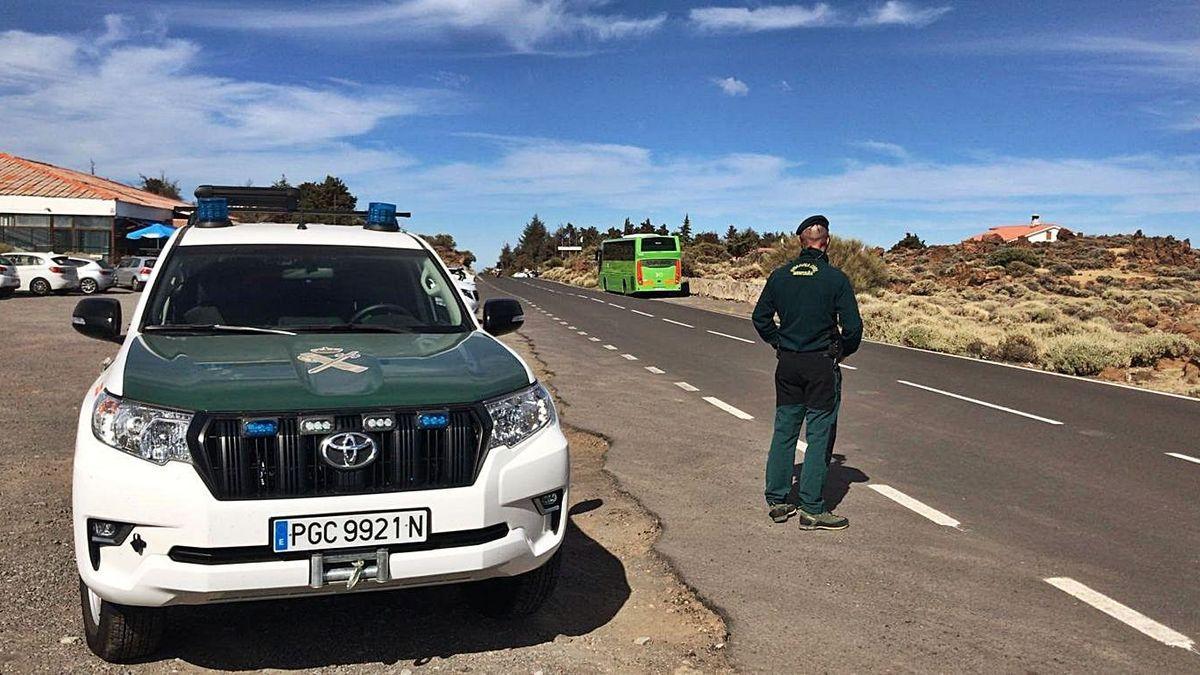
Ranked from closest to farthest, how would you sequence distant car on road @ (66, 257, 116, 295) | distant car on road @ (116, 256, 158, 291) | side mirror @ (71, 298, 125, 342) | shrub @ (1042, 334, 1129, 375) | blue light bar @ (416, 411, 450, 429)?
1. blue light bar @ (416, 411, 450, 429)
2. side mirror @ (71, 298, 125, 342)
3. shrub @ (1042, 334, 1129, 375)
4. distant car on road @ (66, 257, 116, 295)
5. distant car on road @ (116, 256, 158, 291)

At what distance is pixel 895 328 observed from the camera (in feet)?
86.7

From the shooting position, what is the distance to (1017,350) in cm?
1959

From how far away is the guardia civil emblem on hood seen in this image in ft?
13.1

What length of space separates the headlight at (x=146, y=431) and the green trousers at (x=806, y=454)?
3.78 meters

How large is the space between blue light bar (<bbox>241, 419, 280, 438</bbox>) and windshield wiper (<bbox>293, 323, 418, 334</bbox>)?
55.0 inches

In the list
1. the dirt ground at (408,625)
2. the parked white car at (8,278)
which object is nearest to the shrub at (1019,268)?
the parked white car at (8,278)

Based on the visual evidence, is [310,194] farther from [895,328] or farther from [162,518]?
[162,518]

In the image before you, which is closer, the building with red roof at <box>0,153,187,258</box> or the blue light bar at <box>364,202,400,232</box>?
the blue light bar at <box>364,202,400,232</box>

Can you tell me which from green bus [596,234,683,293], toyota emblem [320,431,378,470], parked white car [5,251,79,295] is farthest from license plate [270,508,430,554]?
green bus [596,234,683,293]

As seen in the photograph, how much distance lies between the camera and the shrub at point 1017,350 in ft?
63.4

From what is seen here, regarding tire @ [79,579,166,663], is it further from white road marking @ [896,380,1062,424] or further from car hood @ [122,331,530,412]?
white road marking @ [896,380,1062,424]

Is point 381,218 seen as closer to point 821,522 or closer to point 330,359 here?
point 330,359

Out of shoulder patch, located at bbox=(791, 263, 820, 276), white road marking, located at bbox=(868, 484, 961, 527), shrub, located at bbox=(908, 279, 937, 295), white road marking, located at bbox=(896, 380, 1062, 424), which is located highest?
shoulder patch, located at bbox=(791, 263, 820, 276)

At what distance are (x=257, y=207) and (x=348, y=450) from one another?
4.26 m
